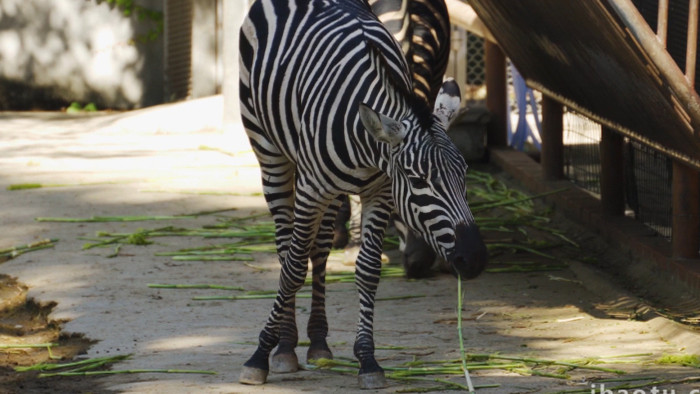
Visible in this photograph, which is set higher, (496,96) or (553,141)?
(496,96)

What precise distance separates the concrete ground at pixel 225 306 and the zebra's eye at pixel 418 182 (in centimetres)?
85

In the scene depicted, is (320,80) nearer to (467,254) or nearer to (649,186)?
(467,254)

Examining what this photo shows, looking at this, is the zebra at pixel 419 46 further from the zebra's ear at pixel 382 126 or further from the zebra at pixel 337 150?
the zebra's ear at pixel 382 126

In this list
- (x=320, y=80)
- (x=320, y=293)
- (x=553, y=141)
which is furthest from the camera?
(x=553, y=141)

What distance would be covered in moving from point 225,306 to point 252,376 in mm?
1614

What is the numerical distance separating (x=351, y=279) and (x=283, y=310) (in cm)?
197

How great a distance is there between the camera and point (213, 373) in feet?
15.6

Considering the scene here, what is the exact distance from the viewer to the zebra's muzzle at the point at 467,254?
3.96 m

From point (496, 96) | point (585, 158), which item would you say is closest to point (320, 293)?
point (585, 158)

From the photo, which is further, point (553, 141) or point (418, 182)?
point (553, 141)

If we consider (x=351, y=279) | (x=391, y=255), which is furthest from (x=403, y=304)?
(x=391, y=255)

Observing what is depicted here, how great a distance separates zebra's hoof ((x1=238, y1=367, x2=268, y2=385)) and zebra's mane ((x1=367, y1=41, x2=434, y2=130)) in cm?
126

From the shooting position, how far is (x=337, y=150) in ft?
14.7

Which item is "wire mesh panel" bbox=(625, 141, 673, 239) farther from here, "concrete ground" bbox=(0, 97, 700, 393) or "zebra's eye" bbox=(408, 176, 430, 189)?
"zebra's eye" bbox=(408, 176, 430, 189)
